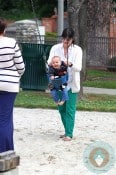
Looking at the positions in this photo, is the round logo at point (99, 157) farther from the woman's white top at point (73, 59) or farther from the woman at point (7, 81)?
the woman at point (7, 81)

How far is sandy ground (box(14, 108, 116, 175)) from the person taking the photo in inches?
269

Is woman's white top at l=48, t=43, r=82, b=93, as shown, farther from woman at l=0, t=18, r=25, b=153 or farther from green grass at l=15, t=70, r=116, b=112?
green grass at l=15, t=70, r=116, b=112

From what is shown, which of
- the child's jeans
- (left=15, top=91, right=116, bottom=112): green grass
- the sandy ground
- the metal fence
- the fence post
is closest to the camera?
the fence post

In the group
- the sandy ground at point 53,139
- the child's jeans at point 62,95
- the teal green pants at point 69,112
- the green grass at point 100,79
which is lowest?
the green grass at point 100,79

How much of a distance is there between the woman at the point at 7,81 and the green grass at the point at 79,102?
5254 millimetres

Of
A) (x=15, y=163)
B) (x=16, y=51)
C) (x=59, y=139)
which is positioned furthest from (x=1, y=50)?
(x=15, y=163)

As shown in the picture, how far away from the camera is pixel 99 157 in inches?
285

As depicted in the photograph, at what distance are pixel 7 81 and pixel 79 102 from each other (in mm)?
7104

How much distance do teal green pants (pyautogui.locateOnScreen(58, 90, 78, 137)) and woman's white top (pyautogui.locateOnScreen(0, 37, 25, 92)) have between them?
1.63m

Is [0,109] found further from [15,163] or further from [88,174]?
[15,163]

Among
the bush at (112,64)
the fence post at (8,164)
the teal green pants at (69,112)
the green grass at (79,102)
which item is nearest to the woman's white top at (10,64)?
the teal green pants at (69,112)

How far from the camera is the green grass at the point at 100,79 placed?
60.7 ft

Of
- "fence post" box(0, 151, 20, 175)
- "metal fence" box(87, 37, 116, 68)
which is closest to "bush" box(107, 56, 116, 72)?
"metal fence" box(87, 37, 116, 68)

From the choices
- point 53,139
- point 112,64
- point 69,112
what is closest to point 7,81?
point 69,112
